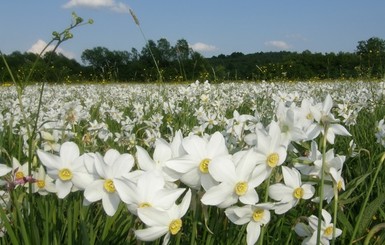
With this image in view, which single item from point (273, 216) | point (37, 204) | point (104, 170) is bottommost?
point (273, 216)

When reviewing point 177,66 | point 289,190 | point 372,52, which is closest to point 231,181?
point 289,190

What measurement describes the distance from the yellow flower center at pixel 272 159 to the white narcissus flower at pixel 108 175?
0.35 metres

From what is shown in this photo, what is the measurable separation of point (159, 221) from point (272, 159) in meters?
0.33

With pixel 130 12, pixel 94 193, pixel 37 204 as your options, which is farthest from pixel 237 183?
pixel 130 12

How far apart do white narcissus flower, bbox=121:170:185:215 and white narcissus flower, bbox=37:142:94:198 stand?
0.20 meters

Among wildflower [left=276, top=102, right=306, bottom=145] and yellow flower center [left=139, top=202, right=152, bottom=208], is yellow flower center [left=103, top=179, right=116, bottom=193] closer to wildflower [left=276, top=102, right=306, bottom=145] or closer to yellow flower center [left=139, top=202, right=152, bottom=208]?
yellow flower center [left=139, top=202, right=152, bottom=208]

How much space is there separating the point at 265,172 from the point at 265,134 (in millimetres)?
104

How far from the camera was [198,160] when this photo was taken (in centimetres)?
112

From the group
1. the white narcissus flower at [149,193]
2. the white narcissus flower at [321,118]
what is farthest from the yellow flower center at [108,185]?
the white narcissus flower at [321,118]

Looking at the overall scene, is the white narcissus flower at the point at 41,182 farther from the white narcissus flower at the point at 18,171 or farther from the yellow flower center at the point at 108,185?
the yellow flower center at the point at 108,185

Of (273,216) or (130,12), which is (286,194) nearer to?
(273,216)

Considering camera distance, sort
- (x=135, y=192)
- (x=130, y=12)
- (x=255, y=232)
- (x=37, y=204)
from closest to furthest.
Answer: (x=135, y=192) → (x=255, y=232) → (x=37, y=204) → (x=130, y=12)

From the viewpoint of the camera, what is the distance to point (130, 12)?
9.99 ft

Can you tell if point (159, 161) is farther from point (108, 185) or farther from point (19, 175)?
point (19, 175)
